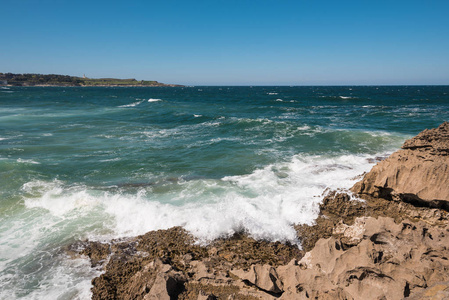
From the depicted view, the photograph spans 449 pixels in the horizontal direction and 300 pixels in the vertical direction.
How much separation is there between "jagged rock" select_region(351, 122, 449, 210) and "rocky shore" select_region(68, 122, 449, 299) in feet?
0.10

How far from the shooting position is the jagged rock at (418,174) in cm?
906

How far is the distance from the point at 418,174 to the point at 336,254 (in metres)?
5.58

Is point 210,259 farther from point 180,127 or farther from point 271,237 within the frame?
point 180,127

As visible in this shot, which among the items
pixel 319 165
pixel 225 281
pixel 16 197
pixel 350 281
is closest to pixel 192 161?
pixel 319 165

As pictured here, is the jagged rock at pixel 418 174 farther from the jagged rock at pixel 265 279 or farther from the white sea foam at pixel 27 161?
the white sea foam at pixel 27 161

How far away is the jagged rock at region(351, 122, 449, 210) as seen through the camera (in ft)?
29.7

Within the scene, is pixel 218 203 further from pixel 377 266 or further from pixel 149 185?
pixel 377 266

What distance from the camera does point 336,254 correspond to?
638 centimetres

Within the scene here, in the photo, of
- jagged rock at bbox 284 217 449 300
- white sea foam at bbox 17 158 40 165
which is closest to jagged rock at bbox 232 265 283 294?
jagged rock at bbox 284 217 449 300

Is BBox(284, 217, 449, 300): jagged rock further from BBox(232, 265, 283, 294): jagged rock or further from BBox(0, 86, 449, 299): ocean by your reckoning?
BBox(0, 86, 449, 299): ocean

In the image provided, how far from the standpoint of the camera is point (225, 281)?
6.59 m

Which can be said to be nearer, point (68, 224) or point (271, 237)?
point (271, 237)

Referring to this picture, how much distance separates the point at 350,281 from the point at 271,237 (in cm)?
385

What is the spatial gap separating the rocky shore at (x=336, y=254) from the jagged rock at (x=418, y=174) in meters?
0.03
